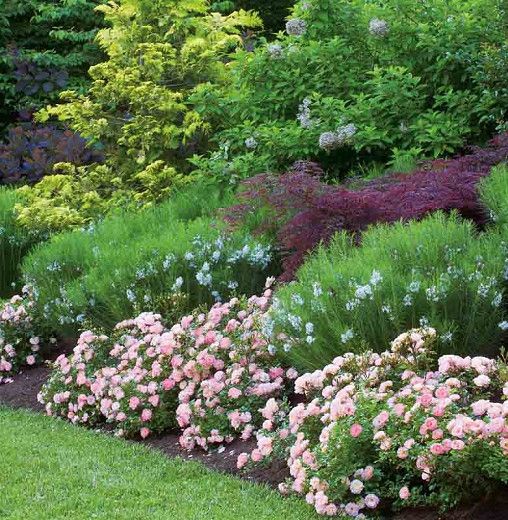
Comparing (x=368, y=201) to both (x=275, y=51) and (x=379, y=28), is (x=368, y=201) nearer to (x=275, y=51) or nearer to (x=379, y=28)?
(x=379, y=28)

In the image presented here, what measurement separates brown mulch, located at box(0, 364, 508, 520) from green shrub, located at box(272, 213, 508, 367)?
0.72 meters

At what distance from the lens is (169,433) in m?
6.48

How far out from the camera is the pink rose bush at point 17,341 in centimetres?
836

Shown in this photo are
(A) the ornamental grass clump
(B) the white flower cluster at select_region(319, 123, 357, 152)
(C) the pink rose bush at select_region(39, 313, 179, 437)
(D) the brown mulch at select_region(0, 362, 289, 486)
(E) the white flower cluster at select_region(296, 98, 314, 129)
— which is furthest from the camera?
(E) the white flower cluster at select_region(296, 98, 314, 129)

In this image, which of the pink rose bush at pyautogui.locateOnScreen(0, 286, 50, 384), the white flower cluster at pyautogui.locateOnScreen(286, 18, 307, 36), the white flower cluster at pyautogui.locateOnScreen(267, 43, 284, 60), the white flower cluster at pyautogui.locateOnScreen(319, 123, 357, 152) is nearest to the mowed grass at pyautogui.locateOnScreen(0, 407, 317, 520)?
Answer: the pink rose bush at pyautogui.locateOnScreen(0, 286, 50, 384)

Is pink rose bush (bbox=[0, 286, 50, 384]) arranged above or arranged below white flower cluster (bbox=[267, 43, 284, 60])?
below

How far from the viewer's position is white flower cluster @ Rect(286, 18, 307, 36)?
979 centimetres

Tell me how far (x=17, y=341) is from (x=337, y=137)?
124 inches

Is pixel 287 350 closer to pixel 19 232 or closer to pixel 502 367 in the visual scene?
pixel 502 367

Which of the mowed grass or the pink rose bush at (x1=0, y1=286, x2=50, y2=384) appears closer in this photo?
the mowed grass

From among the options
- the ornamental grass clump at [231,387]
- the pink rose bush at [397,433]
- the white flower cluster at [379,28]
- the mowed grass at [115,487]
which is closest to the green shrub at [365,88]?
the white flower cluster at [379,28]

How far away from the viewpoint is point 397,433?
460 cm

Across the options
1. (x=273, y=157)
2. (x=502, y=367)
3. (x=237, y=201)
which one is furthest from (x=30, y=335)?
(x=502, y=367)

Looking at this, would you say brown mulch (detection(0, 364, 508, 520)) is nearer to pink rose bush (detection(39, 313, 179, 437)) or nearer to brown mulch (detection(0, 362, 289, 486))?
brown mulch (detection(0, 362, 289, 486))
